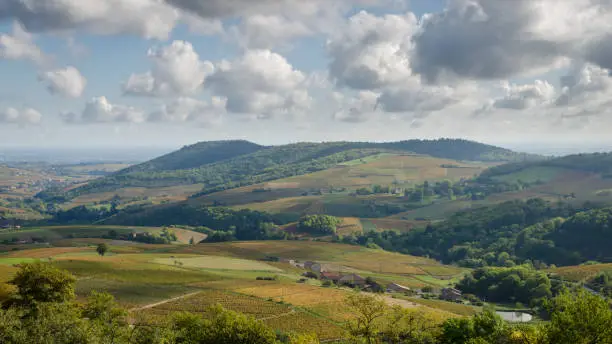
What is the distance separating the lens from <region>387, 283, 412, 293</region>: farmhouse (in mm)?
113088

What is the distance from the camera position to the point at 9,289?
6400 cm

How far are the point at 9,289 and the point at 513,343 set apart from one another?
6394cm

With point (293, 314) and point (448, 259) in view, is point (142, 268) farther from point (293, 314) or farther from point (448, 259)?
point (448, 259)

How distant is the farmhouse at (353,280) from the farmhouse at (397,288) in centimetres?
688

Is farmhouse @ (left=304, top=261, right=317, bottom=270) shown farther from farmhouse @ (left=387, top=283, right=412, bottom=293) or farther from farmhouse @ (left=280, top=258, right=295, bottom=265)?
farmhouse @ (left=387, top=283, right=412, bottom=293)

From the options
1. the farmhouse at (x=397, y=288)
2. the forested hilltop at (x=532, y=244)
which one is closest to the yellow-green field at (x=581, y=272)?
the forested hilltop at (x=532, y=244)

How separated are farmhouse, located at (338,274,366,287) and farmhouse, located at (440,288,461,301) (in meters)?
19.8

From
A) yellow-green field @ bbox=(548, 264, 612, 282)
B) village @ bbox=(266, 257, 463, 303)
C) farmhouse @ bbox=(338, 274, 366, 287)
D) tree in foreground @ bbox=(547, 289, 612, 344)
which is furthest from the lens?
farmhouse @ bbox=(338, 274, 366, 287)

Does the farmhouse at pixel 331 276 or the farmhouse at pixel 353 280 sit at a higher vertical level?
the farmhouse at pixel 353 280

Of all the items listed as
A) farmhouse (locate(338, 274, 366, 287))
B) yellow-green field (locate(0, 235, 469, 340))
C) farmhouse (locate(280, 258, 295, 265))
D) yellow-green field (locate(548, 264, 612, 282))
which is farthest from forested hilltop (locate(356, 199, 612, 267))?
farmhouse (locate(338, 274, 366, 287))

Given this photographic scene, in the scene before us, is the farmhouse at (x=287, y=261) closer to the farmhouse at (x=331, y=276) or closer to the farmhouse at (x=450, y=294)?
the farmhouse at (x=331, y=276)

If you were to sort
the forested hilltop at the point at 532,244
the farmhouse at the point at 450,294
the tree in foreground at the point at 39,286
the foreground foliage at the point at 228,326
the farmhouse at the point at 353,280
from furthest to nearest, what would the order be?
the forested hilltop at the point at 532,244 < the farmhouse at the point at 353,280 < the farmhouse at the point at 450,294 < the tree in foreground at the point at 39,286 < the foreground foliage at the point at 228,326

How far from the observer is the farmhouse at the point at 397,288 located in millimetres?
113088

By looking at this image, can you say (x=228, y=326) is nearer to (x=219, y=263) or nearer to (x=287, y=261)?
(x=219, y=263)
